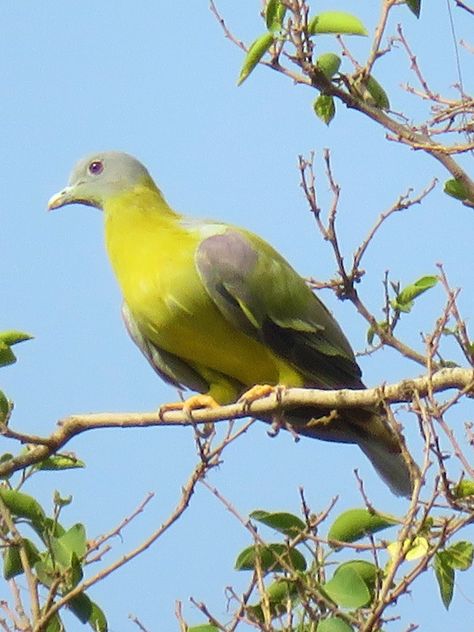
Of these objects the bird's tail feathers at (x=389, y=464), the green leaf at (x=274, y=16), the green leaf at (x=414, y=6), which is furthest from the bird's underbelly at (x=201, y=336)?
the green leaf at (x=414, y=6)

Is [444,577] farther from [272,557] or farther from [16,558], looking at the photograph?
[16,558]

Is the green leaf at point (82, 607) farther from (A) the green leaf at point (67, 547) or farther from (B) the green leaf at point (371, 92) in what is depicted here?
(B) the green leaf at point (371, 92)

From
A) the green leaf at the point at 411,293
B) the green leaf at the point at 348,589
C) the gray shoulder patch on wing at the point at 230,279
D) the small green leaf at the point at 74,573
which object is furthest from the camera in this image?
the gray shoulder patch on wing at the point at 230,279

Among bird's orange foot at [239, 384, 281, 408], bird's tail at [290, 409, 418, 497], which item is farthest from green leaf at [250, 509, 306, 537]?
bird's tail at [290, 409, 418, 497]

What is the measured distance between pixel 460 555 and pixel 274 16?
1.58 meters

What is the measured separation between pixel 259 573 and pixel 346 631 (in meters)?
0.34

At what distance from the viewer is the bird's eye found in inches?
179

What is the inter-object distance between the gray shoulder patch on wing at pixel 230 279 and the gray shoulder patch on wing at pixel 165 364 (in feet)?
1.12

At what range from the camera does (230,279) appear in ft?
13.2

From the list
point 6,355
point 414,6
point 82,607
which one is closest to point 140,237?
point 6,355

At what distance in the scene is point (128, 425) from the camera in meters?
3.47

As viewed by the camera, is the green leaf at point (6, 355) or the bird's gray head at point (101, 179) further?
the bird's gray head at point (101, 179)

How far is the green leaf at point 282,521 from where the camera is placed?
9.91ft

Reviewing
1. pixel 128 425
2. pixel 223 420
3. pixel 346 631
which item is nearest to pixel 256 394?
pixel 223 420
